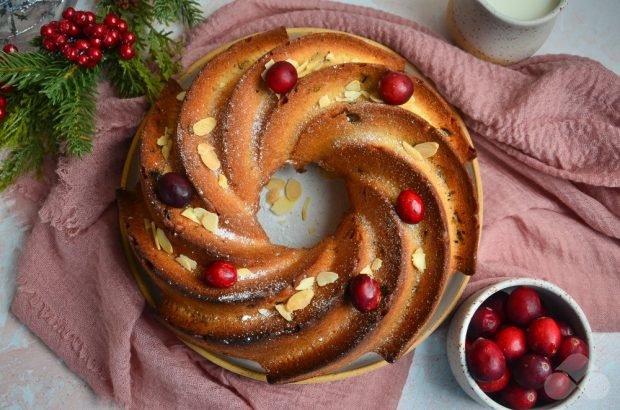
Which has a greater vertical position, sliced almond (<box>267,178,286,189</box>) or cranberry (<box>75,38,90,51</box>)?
cranberry (<box>75,38,90,51</box>)

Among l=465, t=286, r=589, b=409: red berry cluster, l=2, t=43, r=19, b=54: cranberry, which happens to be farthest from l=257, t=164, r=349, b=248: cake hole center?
l=2, t=43, r=19, b=54: cranberry

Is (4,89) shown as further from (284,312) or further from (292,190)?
(284,312)

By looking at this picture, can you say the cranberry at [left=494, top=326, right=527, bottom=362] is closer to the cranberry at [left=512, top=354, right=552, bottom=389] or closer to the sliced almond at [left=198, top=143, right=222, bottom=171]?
the cranberry at [left=512, top=354, right=552, bottom=389]

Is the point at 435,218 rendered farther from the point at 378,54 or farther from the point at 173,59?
the point at 173,59

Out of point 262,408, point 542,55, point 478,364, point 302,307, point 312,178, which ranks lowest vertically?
point 262,408

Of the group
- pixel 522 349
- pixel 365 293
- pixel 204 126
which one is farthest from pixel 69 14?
pixel 522 349

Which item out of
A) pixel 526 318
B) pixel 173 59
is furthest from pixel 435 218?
pixel 173 59

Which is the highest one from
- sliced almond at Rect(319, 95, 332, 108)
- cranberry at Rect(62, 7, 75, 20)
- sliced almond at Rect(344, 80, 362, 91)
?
cranberry at Rect(62, 7, 75, 20)

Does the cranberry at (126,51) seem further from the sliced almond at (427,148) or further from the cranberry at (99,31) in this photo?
the sliced almond at (427,148)
